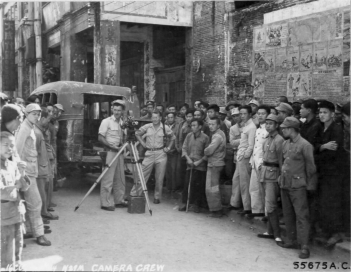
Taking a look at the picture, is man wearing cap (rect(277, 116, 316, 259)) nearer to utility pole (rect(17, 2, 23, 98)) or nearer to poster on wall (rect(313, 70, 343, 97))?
poster on wall (rect(313, 70, 343, 97))

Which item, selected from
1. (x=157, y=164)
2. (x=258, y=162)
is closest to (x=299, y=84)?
(x=157, y=164)

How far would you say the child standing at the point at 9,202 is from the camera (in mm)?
4006

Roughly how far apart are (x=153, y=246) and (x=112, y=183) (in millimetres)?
2368

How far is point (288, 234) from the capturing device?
5559mm

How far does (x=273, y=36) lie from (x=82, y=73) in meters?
8.13

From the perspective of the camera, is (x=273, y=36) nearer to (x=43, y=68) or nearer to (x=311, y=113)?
(x=311, y=113)

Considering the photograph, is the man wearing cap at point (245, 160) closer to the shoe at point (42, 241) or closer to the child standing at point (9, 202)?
the shoe at point (42, 241)

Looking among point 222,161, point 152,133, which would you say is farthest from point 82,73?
point 222,161

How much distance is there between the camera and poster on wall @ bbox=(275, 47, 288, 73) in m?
10.1

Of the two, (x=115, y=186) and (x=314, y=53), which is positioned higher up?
(x=314, y=53)

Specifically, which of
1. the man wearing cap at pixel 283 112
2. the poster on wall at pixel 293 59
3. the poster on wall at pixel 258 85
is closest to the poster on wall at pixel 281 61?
the poster on wall at pixel 293 59

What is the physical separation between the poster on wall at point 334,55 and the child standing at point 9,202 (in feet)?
22.2

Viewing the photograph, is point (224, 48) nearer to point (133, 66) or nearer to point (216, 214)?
point (133, 66)

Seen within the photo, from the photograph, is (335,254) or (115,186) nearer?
(335,254)
